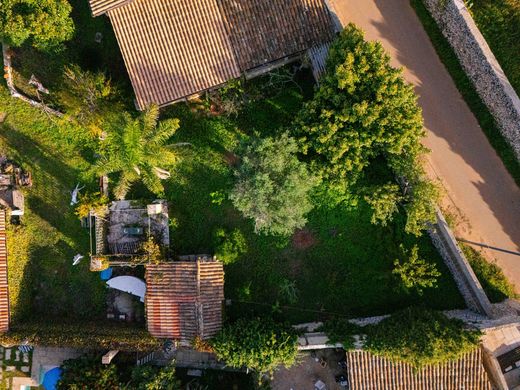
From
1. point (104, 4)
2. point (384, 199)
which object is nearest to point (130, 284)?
point (384, 199)

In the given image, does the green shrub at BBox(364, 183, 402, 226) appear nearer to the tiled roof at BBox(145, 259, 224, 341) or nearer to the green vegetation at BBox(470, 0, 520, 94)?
the green vegetation at BBox(470, 0, 520, 94)

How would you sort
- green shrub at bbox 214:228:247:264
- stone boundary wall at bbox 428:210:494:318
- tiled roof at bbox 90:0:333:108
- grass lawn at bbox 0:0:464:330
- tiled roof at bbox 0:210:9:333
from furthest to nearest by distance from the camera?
grass lawn at bbox 0:0:464:330 → tiled roof at bbox 0:210:9:333 → green shrub at bbox 214:228:247:264 → tiled roof at bbox 90:0:333:108 → stone boundary wall at bbox 428:210:494:318

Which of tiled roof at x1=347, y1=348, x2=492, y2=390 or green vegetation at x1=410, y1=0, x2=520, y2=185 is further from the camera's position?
green vegetation at x1=410, y1=0, x2=520, y2=185

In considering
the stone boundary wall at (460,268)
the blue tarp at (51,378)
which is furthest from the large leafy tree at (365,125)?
the blue tarp at (51,378)

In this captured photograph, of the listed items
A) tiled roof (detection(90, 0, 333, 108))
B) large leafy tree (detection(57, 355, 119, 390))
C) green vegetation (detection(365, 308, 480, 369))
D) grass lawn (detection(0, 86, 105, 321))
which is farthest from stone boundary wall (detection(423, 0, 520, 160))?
large leafy tree (detection(57, 355, 119, 390))

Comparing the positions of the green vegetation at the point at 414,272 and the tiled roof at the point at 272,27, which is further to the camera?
the tiled roof at the point at 272,27

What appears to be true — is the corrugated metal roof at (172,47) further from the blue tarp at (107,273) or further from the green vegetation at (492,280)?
the green vegetation at (492,280)

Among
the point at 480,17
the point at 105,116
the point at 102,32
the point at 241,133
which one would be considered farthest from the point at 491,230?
the point at 102,32

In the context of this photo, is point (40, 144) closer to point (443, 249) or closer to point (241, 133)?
point (241, 133)
